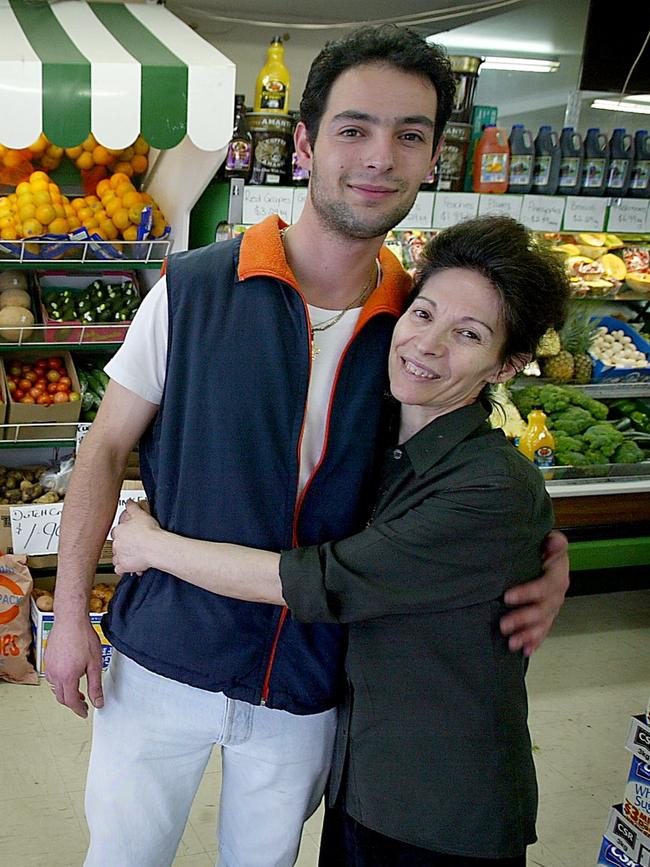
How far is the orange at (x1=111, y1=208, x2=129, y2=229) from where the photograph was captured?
3441mm

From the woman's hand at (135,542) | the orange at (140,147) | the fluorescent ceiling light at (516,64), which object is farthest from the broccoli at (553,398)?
the woman's hand at (135,542)

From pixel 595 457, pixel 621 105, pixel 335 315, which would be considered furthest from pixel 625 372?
pixel 335 315

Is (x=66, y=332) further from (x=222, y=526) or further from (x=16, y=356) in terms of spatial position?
(x=222, y=526)

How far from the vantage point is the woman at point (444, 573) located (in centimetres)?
143

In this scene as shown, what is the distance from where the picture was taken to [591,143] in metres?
4.15

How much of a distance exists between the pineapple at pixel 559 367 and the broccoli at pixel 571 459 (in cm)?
39

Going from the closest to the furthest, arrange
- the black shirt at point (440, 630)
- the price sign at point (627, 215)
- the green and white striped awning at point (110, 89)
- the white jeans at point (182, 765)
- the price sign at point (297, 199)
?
the black shirt at point (440, 630) → the white jeans at point (182, 765) → the green and white striped awning at point (110, 89) → the price sign at point (297, 199) → the price sign at point (627, 215)

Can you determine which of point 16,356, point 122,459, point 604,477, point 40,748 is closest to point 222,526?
point 122,459

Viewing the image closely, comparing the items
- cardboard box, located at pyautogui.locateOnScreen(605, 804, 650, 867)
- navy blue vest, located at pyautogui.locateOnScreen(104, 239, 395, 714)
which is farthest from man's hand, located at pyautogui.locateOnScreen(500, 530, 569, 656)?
cardboard box, located at pyautogui.locateOnScreen(605, 804, 650, 867)

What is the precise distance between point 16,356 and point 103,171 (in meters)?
0.83

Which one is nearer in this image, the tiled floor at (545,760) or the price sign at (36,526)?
the tiled floor at (545,760)

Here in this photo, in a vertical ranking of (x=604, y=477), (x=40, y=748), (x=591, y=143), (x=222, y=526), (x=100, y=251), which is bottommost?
(x=40, y=748)

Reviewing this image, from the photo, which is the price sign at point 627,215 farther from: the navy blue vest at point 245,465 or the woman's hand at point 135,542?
the woman's hand at point 135,542

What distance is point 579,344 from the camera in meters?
4.26
